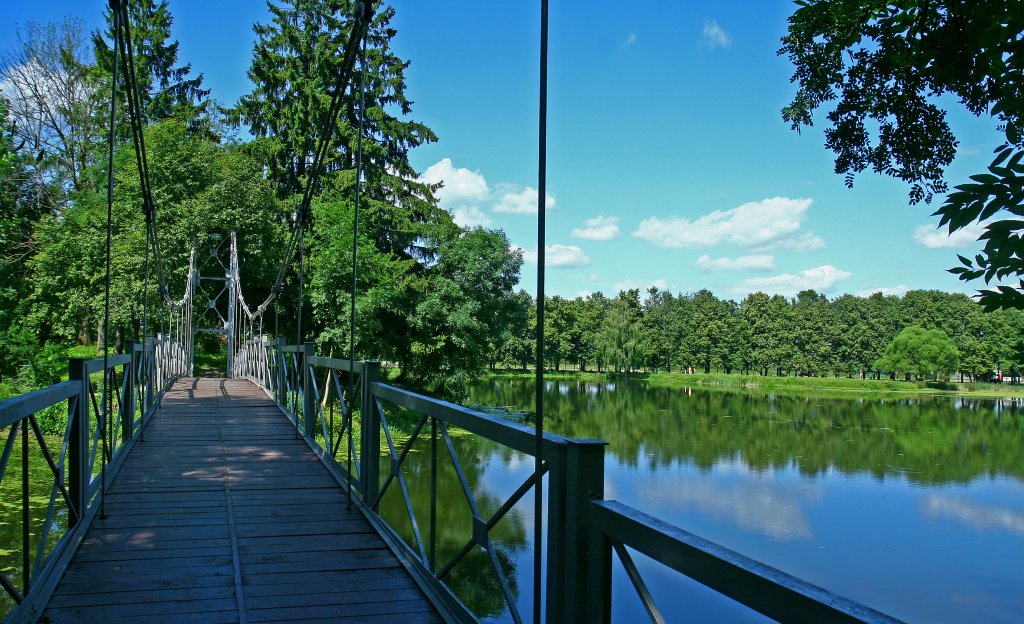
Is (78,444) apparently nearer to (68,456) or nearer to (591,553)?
(68,456)

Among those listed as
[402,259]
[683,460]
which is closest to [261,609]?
[683,460]

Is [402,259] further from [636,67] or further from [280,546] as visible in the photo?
[280,546]

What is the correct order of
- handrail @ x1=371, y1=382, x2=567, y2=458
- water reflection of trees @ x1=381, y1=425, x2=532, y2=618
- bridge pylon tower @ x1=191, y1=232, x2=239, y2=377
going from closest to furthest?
handrail @ x1=371, y1=382, x2=567, y2=458 < water reflection of trees @ x1=381, y1=425, x2=532, y2=618 < bridge pylon tower @ x1=191, y1=232, x2=239, y2=377

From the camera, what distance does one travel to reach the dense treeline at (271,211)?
1894cm

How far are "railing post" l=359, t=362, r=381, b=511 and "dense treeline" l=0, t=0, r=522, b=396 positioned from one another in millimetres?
14306

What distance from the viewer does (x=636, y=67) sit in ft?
32.6

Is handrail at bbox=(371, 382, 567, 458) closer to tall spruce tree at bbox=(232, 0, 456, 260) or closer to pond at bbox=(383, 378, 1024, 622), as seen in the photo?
pond at bbox=(383, 378, 1024, 622)

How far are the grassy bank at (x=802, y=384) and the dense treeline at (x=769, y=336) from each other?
111 centimetres

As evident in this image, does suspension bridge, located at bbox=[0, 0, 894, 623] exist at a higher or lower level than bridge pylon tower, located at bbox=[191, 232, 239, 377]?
lower

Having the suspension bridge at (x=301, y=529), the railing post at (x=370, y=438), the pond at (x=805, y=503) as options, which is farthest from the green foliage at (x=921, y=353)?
the railing post at (x=370, y=438)

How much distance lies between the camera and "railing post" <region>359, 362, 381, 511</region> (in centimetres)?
392

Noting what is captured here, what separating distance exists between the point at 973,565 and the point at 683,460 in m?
7.50

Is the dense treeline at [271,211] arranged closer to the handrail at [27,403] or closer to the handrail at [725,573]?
the handrail at [27,403]

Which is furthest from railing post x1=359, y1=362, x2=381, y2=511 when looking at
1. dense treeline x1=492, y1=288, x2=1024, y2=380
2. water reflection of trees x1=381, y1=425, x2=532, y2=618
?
dense treeline x1=492, y1=288, x2=1024, y2=380
